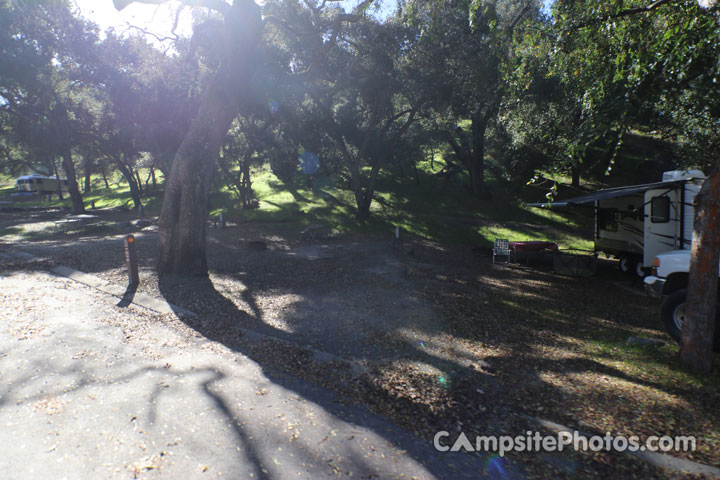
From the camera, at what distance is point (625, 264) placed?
1376 cm

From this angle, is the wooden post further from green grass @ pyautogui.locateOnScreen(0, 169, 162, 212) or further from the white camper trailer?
green grass @ pyautogui.locateOnScreen(0, 169, 162, 212)

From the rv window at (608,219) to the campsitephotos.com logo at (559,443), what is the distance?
1217 cm

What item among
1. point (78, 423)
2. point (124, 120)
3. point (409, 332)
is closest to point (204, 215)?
point (409, 332)

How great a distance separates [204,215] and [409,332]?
6048 mm

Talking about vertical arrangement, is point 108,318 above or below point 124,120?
below

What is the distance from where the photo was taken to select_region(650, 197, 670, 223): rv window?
1113 cm

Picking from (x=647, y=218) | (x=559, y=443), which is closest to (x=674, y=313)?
(x=559, y=443)

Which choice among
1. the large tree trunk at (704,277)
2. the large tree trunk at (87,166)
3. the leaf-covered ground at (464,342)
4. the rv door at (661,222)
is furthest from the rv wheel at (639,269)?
the large tree trunk at (87,166)

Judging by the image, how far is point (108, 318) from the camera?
6.85 metres

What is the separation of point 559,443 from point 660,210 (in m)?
10.4

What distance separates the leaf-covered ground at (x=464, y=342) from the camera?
4.05 m

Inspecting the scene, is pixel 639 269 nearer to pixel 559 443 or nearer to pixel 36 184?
pixel 559 443

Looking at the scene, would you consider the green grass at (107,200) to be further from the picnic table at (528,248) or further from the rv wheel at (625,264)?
the rv wheel at (625,264)

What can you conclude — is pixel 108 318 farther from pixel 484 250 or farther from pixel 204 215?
pixel 484 250
